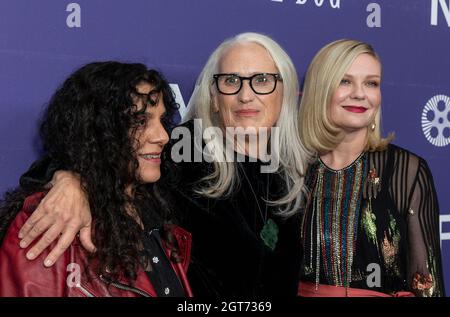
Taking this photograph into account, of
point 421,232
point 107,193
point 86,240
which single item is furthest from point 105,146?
point 421,232

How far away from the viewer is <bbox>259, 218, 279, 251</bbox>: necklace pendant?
1.92 meters

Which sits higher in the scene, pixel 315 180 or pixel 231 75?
pixel 231 75

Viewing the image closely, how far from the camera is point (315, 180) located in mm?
2080

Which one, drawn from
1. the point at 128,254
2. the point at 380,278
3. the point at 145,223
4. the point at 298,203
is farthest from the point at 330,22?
the point at 128,254

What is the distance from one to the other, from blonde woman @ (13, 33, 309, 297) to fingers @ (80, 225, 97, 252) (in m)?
0.40

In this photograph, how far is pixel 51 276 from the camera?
144 cm

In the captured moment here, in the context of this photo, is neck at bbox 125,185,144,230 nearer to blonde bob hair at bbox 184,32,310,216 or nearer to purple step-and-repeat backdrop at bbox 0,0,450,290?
blonde bob hair at bbox 184,32,310,216

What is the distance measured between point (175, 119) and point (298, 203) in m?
0.53

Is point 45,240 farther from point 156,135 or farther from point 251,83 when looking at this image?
point 251,83

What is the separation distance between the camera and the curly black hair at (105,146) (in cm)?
156

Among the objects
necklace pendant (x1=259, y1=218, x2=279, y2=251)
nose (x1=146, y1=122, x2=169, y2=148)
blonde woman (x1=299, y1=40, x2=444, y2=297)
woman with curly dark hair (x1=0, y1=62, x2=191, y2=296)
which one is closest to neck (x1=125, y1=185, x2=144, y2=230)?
woman with curly dark hair (x1=0, y1=62, x2=191, y2=296)

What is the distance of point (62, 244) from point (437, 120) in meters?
1.83

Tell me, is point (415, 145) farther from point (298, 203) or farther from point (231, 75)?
point (231, 75)

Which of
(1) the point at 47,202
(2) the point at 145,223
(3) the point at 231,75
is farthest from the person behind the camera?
(3) the point at 231,75
